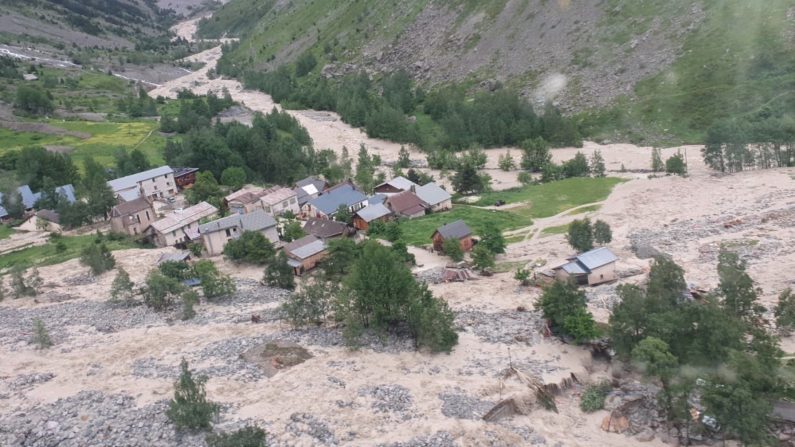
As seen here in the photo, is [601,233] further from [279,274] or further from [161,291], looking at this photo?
[161,291]

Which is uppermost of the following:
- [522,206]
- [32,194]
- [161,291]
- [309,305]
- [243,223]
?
[32,194]

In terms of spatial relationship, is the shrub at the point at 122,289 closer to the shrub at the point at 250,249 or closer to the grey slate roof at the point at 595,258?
the shrub at the point at 250,249

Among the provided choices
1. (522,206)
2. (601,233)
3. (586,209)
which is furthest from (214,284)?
(586,209)

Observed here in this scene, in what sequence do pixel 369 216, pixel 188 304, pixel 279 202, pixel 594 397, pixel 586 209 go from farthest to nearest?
pixel 279 202
pixel 586 209
pixel 369 216
pixel 188 304
pixel 594 397

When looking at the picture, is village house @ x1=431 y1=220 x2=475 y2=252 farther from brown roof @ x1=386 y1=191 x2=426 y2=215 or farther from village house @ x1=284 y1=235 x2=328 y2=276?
brown roof @ x1=386 y1=191 x2=426 y2=215

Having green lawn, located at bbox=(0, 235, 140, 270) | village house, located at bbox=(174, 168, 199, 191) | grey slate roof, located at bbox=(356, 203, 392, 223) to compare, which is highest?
village house, located at bbox=(174, 168, 199, 191)

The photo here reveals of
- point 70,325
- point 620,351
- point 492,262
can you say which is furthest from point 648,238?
point 70,325

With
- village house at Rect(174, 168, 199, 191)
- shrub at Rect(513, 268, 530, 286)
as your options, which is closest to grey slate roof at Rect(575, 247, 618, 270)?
shrub at Rect(513, 268, 530, 286)
